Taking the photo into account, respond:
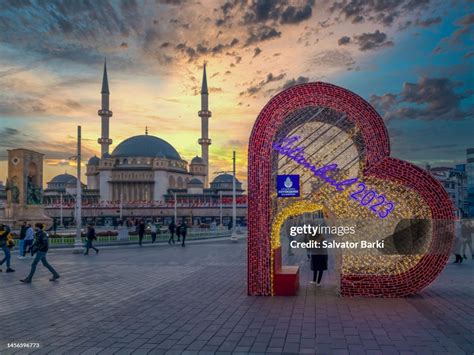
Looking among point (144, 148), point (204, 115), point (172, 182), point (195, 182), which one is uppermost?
point (204, 115)

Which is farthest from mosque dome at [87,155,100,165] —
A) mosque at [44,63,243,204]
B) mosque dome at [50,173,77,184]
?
mosque dome at [50,173,77,184]

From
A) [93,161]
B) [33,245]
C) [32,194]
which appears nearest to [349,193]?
[33,245]

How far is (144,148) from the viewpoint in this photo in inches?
3841

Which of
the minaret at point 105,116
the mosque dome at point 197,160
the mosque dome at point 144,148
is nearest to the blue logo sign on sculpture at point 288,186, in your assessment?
the minaret at point 105,116

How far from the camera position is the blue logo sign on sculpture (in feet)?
38.0

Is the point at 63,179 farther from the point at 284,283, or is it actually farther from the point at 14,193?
the point at 284,283

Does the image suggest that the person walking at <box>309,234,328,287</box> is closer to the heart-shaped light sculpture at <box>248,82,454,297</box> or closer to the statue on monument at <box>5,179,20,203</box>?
the heart-shaped light sculpture at <box>248,82,454,297</box>

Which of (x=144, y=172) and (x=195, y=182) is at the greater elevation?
(x=144, y=172)

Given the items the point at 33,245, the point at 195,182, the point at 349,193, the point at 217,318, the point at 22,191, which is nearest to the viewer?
the point at 217,318

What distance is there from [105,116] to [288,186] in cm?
8139

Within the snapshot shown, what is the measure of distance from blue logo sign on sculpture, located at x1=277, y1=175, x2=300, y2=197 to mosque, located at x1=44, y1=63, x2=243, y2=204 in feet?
250

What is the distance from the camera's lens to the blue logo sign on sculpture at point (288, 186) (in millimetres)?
11578

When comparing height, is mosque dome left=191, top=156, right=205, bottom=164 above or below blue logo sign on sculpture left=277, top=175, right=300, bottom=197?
above

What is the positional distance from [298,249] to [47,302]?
14944 millimetres
